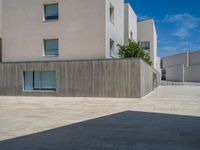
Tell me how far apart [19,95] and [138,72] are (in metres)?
9.72

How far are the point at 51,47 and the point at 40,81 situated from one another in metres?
2.94

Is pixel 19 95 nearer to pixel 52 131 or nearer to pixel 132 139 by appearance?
pixel 52 131

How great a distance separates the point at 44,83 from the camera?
17.6 m

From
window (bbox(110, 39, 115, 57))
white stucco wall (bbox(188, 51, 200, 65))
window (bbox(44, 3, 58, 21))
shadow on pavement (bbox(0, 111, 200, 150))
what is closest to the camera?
shadow on pavement (bbox(0, 111, 200, 150))

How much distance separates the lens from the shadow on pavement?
200 inches

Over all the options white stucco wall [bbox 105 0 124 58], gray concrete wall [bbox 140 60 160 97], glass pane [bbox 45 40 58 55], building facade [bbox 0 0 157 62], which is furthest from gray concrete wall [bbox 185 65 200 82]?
glass pane [bbox 45 40 58 55]

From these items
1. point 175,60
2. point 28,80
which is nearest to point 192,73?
point 175,60

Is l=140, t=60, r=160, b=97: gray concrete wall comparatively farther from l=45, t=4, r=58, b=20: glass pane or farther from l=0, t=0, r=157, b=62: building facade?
l=45, t=4, r=58, b=20: glass pane

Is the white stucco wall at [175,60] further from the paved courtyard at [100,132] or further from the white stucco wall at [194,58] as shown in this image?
the paved courtyard at [100,132]

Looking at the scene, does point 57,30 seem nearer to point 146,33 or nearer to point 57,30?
point 57,30

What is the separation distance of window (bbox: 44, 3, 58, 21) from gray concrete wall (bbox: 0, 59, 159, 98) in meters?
3.95

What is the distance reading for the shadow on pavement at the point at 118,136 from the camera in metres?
5.09

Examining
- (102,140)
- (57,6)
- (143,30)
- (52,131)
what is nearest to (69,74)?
(57,6)

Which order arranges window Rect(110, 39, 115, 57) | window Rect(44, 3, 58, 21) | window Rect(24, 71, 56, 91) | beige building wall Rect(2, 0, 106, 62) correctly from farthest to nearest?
window Rect(110, 39, 115, 57) → window Rect(44, 3, 58, 21) → window Rect(24, 71, 56, 91) → beige building wall Rect(2, 0, 106, 62)
